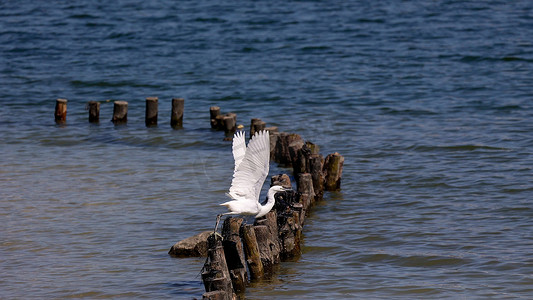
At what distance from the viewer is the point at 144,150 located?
17.4m

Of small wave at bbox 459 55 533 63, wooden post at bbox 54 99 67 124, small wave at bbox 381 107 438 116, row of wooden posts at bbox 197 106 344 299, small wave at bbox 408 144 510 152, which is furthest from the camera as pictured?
small wave at bbox 459 55 533 63

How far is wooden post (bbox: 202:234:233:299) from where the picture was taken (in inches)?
320

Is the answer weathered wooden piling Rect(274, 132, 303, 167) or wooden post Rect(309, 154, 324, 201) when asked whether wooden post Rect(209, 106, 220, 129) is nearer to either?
weathered wooden piling Rect(274, 132, 303, 167)

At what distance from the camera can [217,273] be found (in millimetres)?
8266

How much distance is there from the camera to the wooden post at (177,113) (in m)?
19.1

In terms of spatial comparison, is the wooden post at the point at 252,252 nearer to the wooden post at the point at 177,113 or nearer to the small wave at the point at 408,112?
the wooden post at the point at 177,113

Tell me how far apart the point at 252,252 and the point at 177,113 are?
401 inches

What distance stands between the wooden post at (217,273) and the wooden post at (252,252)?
0.49 meters

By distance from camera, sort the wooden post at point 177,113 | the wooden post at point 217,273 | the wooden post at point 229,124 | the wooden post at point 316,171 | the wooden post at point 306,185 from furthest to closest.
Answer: the wooden post at point 177,113 → the wooden post at point 229,124 → the wooden post at point 316,171 → the wooden post at point 306,185 → the wooden post at point 217,273

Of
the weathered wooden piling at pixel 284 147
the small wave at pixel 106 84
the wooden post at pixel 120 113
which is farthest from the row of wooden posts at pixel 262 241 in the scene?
the small wave at pixel 106 84

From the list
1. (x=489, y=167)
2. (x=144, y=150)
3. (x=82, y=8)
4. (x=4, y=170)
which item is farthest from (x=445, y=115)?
(x=82, y=8)

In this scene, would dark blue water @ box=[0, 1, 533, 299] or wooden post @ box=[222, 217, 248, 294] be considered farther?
dark blue water @ box=[0, 1, 533, 299]

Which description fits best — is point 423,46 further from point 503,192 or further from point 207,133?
point 503,192

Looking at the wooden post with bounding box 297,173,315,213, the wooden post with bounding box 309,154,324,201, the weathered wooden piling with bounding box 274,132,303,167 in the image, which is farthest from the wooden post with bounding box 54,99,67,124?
the wooden post with bounding box 297,173,315,213
